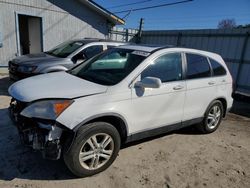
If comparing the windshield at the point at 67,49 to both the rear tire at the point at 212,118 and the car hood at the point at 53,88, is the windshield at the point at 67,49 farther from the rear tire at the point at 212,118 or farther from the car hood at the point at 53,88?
the rear tire at the point at 212,118

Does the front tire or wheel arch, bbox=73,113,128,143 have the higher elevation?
wheel arch, bbox=73,113,128,143

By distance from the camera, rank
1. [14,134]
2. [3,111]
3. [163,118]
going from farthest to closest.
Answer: [3,111]
[14,134]
[163,118]

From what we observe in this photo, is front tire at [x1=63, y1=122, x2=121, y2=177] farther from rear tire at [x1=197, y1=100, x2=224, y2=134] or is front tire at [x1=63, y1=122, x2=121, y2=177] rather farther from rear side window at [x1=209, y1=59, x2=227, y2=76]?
rear side window at [x1=209, y1=59, x2=227, y2=76]

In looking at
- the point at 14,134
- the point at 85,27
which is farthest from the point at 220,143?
the point at 85,27

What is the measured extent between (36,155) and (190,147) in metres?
2.63

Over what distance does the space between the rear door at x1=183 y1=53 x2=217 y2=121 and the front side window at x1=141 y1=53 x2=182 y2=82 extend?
9.0 inches

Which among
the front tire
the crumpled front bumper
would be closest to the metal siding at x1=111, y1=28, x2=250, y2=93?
the front tire

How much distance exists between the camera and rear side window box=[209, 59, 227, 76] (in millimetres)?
4598

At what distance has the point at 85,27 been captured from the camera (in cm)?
1150

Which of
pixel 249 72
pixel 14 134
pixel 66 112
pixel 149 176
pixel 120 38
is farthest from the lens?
pixel 120 38

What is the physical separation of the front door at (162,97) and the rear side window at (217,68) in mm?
1021

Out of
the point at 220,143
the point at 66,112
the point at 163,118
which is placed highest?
the point at 66,112

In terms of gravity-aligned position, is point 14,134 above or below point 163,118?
below

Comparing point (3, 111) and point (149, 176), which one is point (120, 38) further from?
point (149, 176)
